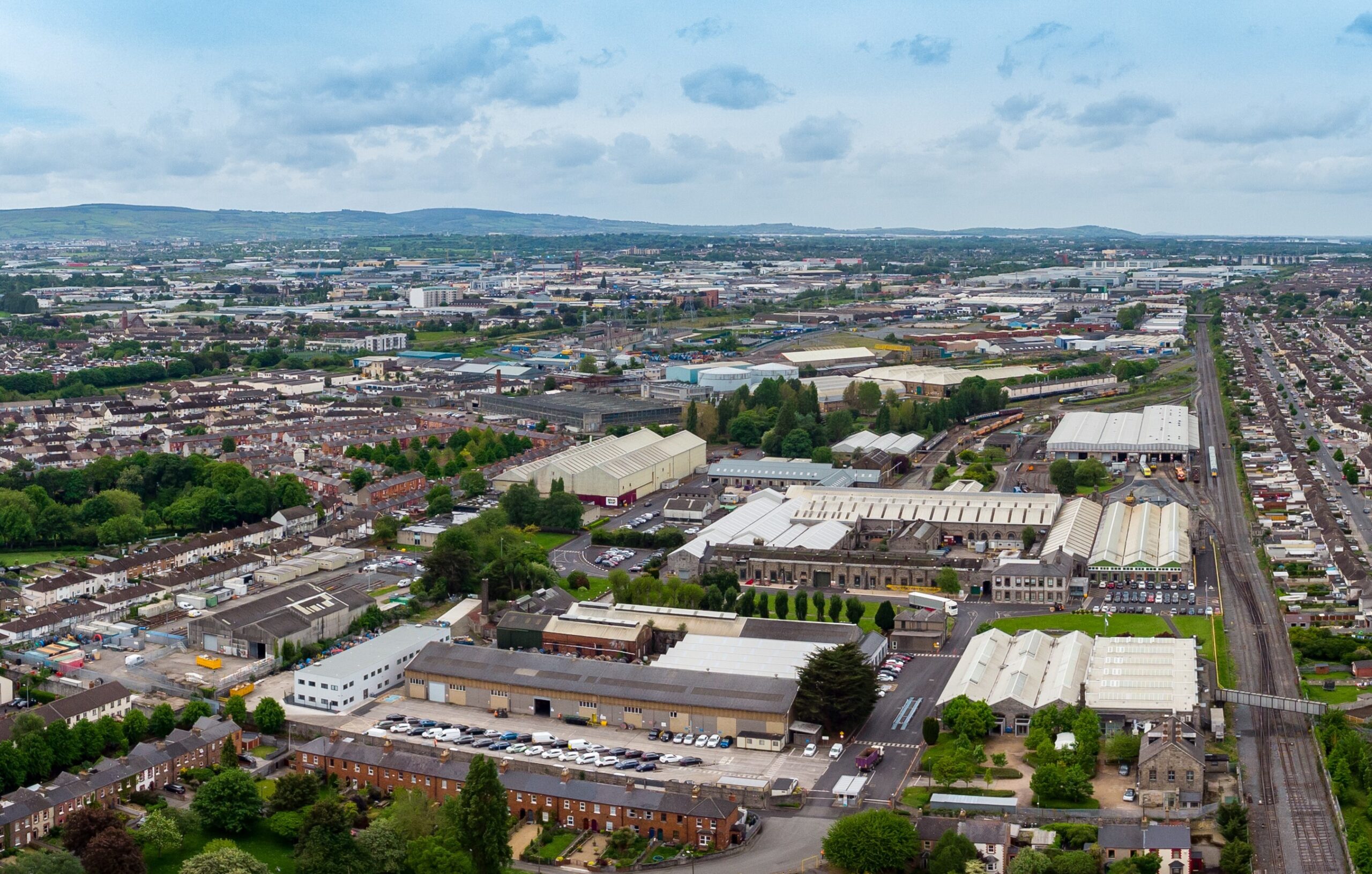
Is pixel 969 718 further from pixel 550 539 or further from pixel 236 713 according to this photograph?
pixel 550 539

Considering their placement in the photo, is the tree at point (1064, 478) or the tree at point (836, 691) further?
the tree at point (1064, 478)

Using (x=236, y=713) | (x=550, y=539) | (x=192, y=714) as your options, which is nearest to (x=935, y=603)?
(x=550, y=539)

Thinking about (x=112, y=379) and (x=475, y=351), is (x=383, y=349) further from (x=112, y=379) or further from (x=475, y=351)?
(x=112, y=379)

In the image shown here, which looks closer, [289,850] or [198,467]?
[289,850]

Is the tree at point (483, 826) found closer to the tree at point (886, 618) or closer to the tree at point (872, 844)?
the tree at point (872, 844)

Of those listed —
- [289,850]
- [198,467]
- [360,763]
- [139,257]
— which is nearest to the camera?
[289,850]

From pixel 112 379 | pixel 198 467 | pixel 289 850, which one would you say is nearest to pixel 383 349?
pixel 112 379

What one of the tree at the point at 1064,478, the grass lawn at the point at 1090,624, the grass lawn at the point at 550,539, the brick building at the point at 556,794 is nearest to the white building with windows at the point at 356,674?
the brick building at the point at 556,794
